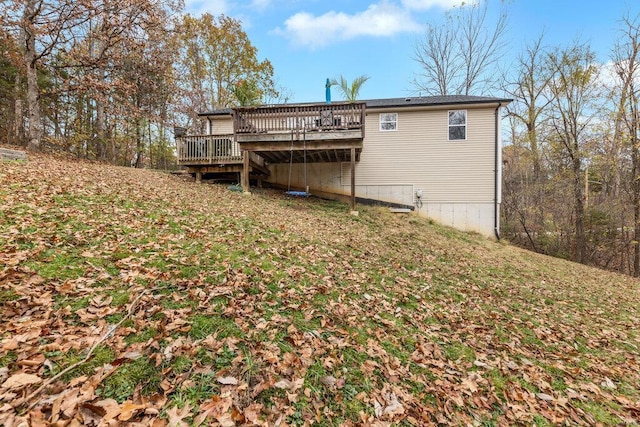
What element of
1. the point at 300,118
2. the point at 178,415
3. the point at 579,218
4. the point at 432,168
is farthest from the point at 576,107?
the point at 178,415

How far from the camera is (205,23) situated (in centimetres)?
2019

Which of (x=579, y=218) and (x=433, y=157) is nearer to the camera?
(x=433, y=157)

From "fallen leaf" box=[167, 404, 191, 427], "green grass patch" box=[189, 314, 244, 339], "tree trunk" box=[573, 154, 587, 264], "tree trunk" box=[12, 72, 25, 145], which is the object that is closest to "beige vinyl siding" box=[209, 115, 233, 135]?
"tree trunk" box=[12, 72, 25, 145]

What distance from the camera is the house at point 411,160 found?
10.7m

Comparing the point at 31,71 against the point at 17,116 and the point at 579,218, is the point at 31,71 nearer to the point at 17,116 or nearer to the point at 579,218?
the point at 17,116

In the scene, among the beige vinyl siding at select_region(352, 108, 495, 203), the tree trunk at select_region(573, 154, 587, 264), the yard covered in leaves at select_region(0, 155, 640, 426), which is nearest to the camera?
the yard covered in leaves at select_region(0, 155, 640, 426)

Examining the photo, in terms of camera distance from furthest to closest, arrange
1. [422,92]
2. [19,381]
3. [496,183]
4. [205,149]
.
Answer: [422,92], [496,183], [205,149], [19,381]

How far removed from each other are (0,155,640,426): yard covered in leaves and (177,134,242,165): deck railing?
4.76 metres

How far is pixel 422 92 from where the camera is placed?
64.2 feet

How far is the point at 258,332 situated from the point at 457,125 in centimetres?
1194

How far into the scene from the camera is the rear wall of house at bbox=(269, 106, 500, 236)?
11.6 m

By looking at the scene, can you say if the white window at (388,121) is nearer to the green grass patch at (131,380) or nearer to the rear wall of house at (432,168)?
the rear wall of house at (432,168)

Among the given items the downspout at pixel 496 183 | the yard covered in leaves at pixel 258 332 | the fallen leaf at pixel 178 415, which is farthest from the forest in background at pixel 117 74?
the downspout at pixel 496 183

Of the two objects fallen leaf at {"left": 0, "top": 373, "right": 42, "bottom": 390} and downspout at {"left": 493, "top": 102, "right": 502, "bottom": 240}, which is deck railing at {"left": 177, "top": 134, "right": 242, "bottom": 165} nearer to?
fallen leaf at {"left": 0, "top": 373, "right": 42, "bottom": 390}
